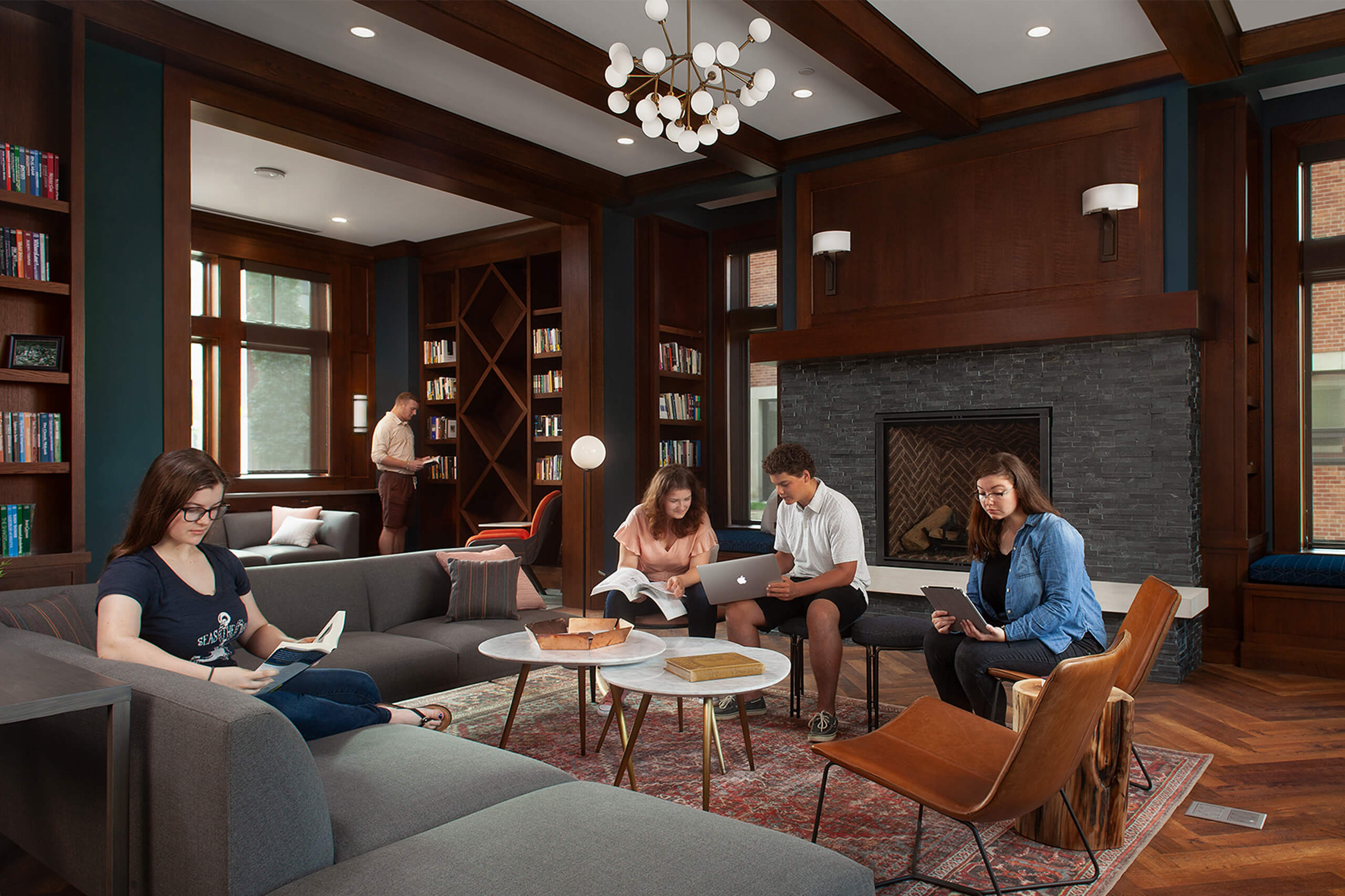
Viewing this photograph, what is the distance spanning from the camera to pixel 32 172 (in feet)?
12.1

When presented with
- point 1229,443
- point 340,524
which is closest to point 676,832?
point 1229,443

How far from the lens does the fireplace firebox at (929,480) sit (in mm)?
5477

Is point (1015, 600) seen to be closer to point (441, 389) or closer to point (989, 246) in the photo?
point (989, 246)

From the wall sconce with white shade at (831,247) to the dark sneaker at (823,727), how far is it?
3.04 metres

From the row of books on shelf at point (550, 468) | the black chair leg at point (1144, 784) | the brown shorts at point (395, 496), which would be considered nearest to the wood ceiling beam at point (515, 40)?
the row of books on shelf at point (550, 468)

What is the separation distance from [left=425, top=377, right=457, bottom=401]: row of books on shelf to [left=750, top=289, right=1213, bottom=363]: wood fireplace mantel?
354 cm

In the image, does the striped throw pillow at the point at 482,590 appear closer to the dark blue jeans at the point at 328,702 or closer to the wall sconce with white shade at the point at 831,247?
the dark blue jeans at the point at 328,702

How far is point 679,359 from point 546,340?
3.87 feet

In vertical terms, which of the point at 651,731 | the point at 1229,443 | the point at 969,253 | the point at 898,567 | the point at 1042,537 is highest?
the point at 969,253

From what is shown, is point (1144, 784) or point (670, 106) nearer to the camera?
point (1144, 784)

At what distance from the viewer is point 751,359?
6027 millimetres

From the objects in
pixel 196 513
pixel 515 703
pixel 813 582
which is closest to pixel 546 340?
pixel 813 582

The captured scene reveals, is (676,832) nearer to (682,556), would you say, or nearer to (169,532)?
(169,532)

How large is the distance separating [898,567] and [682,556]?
2.04 meters
